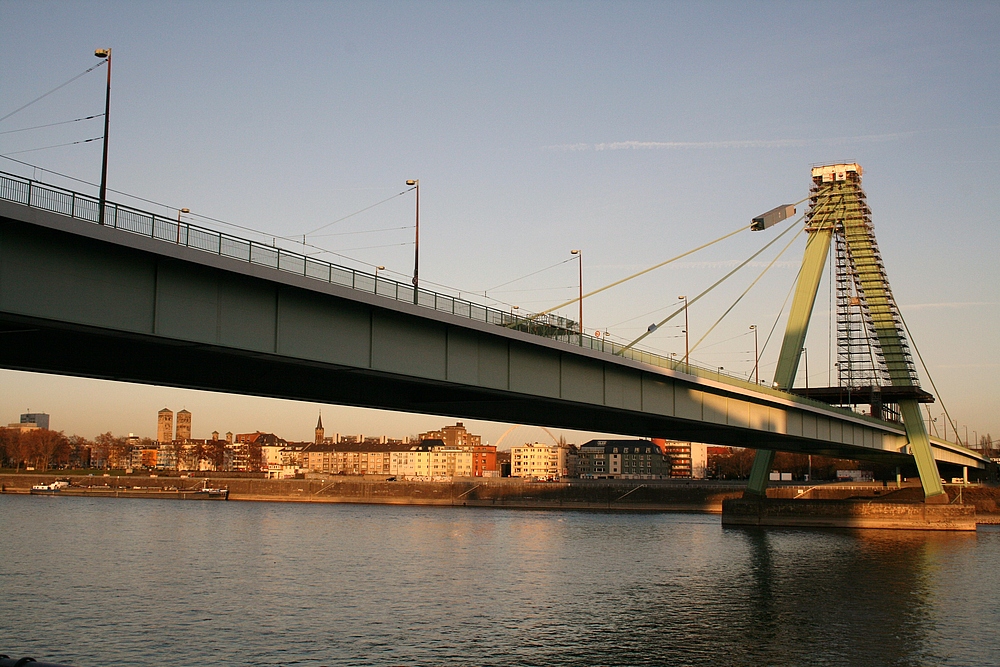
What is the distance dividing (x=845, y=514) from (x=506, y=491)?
70885 millimetres

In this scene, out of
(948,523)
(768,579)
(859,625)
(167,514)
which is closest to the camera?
(859,625)

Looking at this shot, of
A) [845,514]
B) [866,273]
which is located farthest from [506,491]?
[866,273]

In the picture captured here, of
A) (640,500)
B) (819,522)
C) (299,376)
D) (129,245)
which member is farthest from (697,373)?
(640,500)

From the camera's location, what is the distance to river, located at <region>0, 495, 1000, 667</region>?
29031 mm

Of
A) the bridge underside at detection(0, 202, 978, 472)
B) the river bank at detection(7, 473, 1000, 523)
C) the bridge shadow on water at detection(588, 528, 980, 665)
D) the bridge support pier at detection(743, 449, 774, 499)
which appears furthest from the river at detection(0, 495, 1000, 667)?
the river bank at detection(7, 473, 1000, 523)

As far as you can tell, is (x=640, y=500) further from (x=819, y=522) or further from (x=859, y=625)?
(x=859, y=625)

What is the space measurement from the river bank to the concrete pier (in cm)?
1663

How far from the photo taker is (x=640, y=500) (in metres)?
133

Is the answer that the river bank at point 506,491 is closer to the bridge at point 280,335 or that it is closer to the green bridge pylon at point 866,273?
the green bridge pylon at point 866,273

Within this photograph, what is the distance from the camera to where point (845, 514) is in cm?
8231

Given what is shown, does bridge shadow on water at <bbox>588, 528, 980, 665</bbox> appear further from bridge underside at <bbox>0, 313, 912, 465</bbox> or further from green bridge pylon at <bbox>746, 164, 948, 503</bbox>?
green bridge pylon at <bbox>746, 164, 948, 503</bbox>

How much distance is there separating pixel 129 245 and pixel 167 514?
90.7m

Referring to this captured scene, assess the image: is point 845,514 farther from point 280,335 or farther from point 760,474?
point 280,335

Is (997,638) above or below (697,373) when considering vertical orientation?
below
